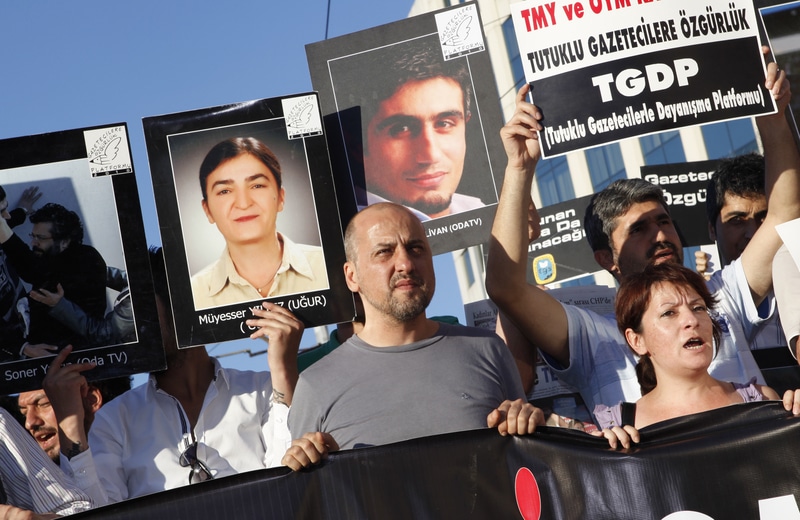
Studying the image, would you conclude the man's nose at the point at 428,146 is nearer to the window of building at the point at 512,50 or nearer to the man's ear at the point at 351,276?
the man's ear at the point at 351,276

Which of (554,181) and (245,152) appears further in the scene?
(554,181)

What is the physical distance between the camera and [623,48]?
4.48 m

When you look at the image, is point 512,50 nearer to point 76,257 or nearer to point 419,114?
point 419,114

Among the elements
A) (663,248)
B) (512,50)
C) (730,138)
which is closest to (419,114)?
(663,248)

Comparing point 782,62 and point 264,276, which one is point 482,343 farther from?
point 782,62

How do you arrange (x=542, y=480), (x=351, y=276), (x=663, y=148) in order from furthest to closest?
1. (x=663, y=148)
2. (x=351, y=276)
3. (x=542, y=480)

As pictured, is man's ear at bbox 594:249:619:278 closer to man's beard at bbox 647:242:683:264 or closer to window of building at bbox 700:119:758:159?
man's beard at bbox 647:242:683:264

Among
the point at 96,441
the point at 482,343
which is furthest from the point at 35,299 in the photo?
the point at 482,343

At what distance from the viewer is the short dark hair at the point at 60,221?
432 centimetres

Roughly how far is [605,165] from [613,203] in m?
23.0

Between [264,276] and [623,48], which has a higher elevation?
[623,48]

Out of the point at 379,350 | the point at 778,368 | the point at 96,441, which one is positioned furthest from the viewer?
the point at 778,368

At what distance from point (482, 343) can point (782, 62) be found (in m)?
2.51

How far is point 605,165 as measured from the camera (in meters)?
27.1
